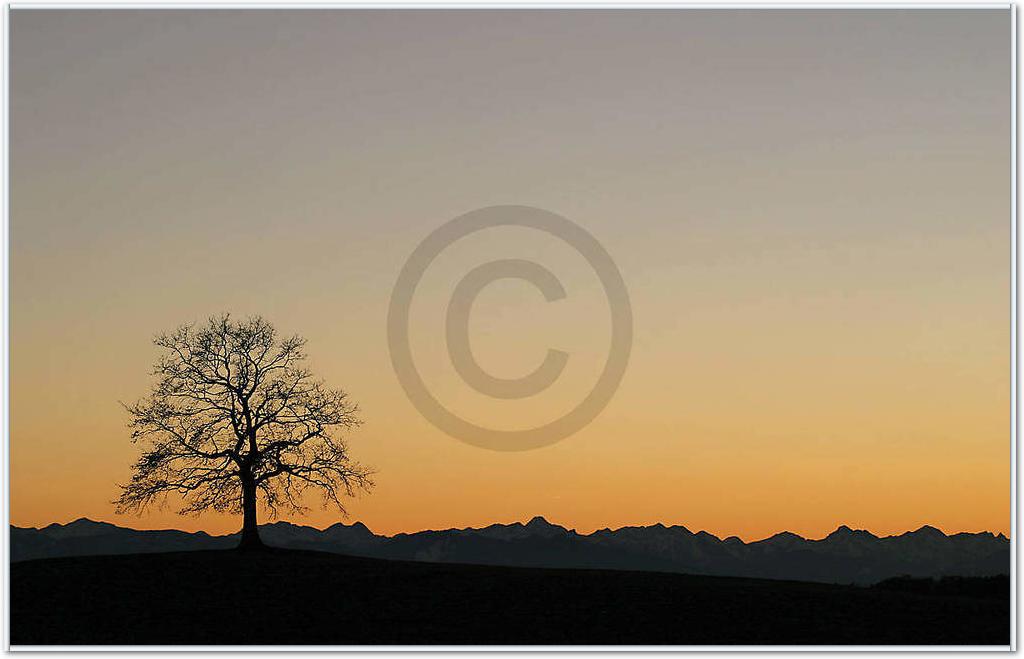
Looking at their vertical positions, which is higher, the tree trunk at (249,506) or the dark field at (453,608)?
the tree trunk at (249,506)

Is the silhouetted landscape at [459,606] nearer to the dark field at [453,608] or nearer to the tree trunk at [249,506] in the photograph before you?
the dark field at [453,608]

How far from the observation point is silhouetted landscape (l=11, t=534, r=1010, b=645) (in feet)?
140

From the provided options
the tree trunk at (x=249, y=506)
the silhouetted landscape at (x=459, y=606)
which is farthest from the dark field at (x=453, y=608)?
the tree trunk at (x=249, y=506)

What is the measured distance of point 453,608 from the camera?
1823 inches

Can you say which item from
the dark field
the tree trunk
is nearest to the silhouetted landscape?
the dark field

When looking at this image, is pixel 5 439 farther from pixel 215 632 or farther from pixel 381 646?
pixel 381 646

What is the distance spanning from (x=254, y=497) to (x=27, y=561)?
10.3 m

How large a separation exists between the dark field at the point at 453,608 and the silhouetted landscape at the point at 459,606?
0.08m

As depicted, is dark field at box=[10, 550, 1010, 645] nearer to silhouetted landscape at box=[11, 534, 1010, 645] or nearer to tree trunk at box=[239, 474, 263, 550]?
silhouetted landscape at box=[11, 534, 1010, 645]

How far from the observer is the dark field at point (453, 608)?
42.5m

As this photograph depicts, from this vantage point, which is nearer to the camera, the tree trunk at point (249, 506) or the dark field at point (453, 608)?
the dark field at point (453, 608)

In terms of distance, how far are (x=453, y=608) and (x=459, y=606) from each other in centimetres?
37

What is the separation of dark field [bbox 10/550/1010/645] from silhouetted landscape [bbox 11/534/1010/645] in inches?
3.0

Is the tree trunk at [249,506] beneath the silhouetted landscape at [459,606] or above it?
above
